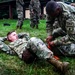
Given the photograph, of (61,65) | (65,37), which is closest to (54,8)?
(65,37)

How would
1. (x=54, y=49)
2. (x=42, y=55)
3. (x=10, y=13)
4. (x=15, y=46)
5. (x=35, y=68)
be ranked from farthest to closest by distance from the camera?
(x=10, y=13)
(x=15, y=46)
(x=54, y=49)
(x=35, y=68)
(x=42, y=55)

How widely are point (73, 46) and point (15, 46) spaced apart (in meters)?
1.29

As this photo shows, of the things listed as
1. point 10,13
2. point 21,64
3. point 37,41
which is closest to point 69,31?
point 37,41

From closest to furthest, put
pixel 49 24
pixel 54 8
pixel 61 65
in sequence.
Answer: pixel 61 65
pixel 54 8
pixel 49 24

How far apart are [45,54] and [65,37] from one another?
63 cm

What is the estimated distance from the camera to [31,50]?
5633 mm

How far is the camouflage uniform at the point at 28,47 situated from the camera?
5381 millimetres

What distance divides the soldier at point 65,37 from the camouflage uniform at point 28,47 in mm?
402

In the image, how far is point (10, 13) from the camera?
26.4 metres

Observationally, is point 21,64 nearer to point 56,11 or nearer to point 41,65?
point 41,65

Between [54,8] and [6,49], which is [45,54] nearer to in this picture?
[54,8]

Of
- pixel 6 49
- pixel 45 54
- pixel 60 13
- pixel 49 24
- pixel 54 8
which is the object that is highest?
pixel 54 8

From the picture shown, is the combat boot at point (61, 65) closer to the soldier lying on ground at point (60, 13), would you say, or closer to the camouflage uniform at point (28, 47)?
the camouflage uniform at point (28, 47)

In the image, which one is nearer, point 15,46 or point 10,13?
point 15,46
